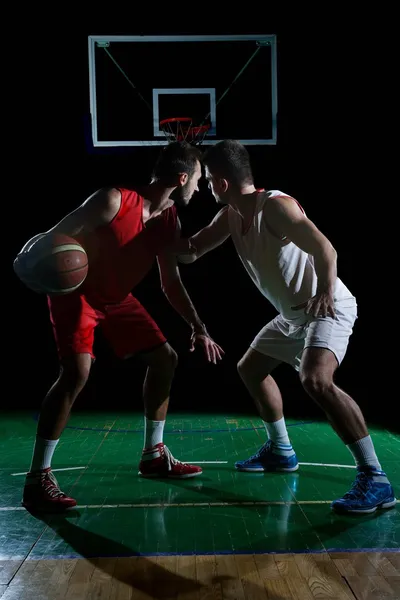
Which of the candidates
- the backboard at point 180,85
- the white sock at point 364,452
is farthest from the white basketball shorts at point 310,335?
the backboard at point 180,85

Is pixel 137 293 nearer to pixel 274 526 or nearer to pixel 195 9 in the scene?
pixel 195 9

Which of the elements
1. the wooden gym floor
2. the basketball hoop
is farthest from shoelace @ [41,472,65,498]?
the basketball hoop

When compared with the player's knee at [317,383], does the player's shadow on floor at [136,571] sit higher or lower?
lower

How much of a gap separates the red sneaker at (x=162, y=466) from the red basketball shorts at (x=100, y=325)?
0.56 meters

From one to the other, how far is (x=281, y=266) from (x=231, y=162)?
55 centimetres

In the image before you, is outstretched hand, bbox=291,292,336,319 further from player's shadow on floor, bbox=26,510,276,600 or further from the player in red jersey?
player's shadow on floor, bbox=26,510,276,600

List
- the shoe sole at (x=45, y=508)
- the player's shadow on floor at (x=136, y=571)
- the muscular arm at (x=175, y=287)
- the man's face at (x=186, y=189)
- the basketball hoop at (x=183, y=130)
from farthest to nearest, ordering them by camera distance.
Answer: the basketball hoop at (x=183, y=130) → the muscular arm at (x=175, y=287) → the man's face at (x=186, y=189) → the shoe sole at (x=45, y=508) → the player's shadow on floor at (x=136, y=571)

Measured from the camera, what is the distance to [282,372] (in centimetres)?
720

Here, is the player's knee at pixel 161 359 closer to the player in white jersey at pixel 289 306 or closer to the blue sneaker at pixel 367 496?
the player in white jersey at pixel 289 306

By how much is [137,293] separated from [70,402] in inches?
166

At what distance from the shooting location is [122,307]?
Result: 336 centimetres

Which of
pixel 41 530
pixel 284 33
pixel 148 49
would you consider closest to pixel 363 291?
pixel 284 33

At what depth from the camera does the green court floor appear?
2434mm

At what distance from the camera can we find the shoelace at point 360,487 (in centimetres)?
282
